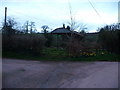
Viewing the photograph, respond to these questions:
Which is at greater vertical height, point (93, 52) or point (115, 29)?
point (115, 29)

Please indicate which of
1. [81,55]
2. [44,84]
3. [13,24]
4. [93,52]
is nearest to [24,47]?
[13,24]

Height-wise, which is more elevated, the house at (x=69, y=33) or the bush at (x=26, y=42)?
the house at (x=69, y=33)

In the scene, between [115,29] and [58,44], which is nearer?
[115,29]

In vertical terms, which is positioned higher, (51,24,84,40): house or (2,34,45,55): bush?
(51,24,84,40): house

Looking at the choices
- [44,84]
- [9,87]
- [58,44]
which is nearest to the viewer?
[9,87]

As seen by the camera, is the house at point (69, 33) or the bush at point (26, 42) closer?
the bush at point (26, 42)

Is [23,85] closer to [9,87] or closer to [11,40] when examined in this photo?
[9,87]

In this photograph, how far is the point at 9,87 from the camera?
8125 mm

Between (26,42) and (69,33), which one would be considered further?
(69,33)

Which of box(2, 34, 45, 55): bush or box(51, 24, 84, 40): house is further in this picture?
box(51, 24, 84, 40): house

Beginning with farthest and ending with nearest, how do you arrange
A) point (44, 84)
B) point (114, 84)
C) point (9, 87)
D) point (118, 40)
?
point (118, 40) → point (114, 84) → point (44, 84) → point (9, 87)

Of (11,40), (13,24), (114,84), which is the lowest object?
(114,84)

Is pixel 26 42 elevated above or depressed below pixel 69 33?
below

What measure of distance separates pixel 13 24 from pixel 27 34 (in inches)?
119
